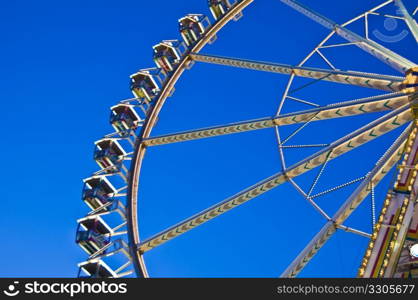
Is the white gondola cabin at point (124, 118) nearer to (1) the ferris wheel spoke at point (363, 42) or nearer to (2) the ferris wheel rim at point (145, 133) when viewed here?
(2) the ferris wheel rim at point (145, 133)

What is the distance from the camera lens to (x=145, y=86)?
1864cm

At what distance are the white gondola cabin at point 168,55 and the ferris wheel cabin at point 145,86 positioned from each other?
60 cm

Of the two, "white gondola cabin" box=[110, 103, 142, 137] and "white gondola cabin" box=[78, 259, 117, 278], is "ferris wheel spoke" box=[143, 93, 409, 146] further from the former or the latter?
"white gondola cabin" box=[78, 259, 117, 278]

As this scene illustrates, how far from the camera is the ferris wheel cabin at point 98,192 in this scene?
1553 centimetres

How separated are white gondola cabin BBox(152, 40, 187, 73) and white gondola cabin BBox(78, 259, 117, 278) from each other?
767 cm

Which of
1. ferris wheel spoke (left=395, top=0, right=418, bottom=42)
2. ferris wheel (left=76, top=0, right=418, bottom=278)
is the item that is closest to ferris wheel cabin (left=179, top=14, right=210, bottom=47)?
ferris wheel (left=76, top=0, right=418, bottom=278)

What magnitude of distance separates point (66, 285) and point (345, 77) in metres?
8.08

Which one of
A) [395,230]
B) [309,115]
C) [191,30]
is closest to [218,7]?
[191,30]

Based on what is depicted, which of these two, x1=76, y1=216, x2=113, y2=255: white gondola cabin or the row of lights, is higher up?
x1=76, y1=216, x2=113, y2=255: white gondola cabin

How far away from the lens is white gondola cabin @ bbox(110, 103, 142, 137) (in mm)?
17469

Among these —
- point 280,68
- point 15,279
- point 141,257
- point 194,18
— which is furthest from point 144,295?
point 194,18

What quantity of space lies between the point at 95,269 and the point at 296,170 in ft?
17.4

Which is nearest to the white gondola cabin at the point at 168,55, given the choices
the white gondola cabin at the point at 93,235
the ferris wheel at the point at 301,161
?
the ferris wheel at the point at 301,161

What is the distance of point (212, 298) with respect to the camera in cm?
854
